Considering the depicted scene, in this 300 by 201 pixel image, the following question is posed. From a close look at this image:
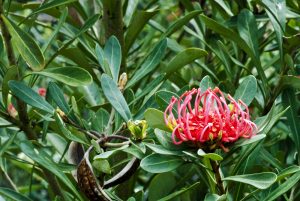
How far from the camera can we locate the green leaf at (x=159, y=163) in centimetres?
101

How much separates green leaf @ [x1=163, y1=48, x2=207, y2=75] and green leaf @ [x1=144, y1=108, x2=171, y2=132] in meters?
0.24

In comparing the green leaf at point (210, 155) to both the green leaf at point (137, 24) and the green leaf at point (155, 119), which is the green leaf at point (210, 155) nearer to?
the green leaf at point (155, 119)

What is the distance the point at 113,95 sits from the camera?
3.64 feet

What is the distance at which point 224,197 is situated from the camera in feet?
3.32

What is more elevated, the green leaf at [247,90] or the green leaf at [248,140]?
the green leaf at [247,90]

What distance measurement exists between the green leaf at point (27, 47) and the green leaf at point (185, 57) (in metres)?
0.25

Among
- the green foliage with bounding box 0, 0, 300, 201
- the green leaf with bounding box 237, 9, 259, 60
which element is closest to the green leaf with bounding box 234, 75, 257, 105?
the green foliage with bounding box 0, 0, 300, 201

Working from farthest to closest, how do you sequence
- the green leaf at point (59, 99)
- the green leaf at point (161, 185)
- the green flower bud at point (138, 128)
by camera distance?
the green leaf at point (161, 185), the green leaf at point (59, 99), the green flower bud at point (138, 128)

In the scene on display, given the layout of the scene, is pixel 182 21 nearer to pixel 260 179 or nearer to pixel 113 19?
pixel 113 19

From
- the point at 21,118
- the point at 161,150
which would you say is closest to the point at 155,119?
the point at 161,150

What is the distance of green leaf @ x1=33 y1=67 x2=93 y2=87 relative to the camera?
1.14 m

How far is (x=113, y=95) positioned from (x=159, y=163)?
16 centimetres

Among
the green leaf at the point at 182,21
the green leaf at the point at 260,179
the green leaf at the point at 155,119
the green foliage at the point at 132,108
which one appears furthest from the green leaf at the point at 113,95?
the green leaf at the point at 182,21

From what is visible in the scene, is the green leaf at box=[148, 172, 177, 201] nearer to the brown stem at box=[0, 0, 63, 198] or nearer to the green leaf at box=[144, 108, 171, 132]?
the brown stem at box=[0, 0, 63, 198]
